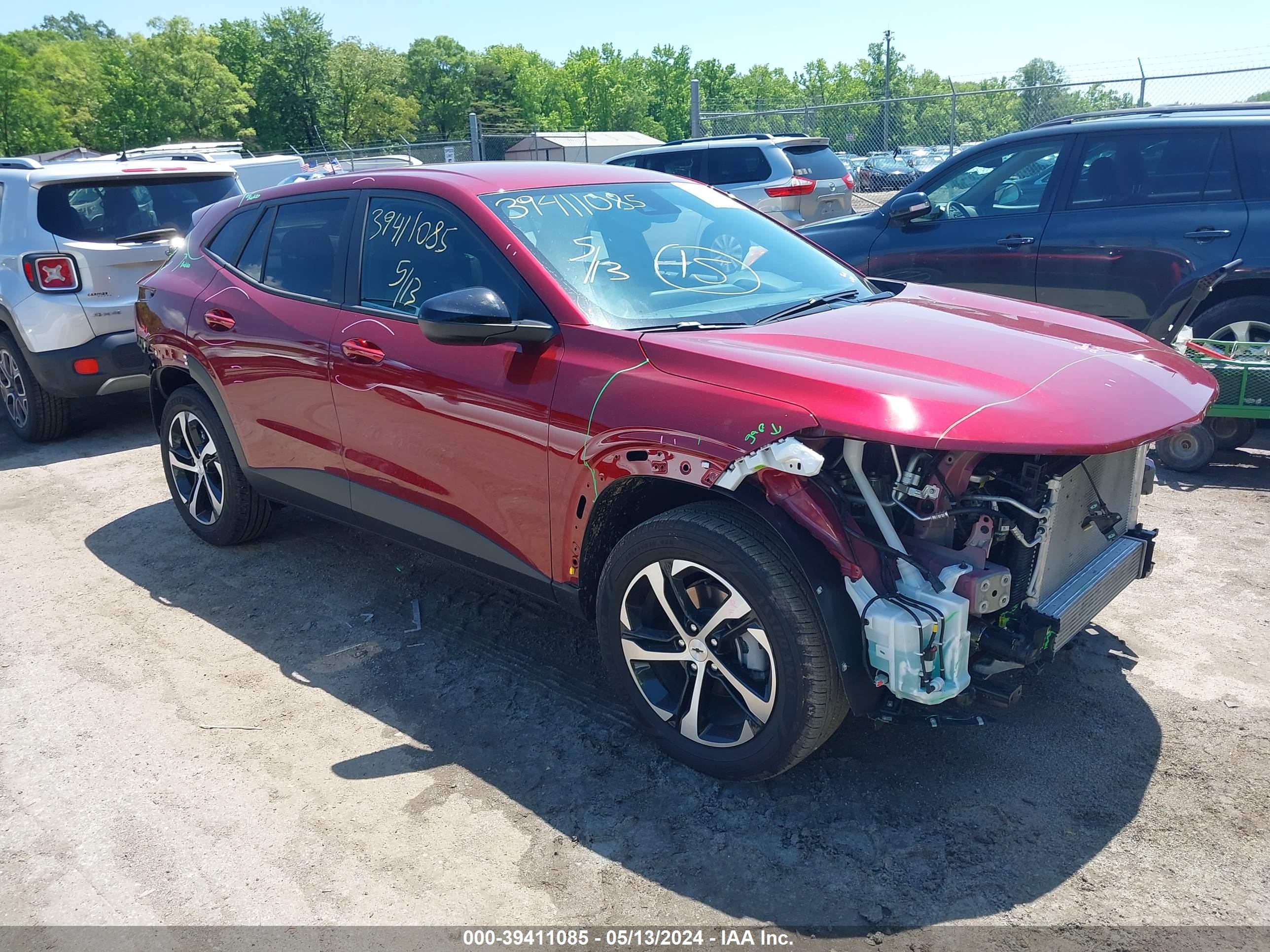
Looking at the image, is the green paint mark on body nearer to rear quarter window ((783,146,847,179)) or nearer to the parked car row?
the parked car row

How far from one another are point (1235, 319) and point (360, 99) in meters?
A: 77.0

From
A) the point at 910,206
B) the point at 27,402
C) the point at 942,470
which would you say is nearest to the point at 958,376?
the point at 942,470

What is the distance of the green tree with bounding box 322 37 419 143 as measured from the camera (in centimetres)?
7375

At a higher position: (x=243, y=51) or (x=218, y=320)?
(x=243, y=51)

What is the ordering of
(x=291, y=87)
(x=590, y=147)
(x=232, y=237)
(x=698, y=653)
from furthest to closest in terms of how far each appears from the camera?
(x=291, y=87) → (x=590, y=147) → (x=232, y=237) → (x=698, y=653)

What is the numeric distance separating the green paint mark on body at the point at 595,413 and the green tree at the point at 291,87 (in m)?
76.1

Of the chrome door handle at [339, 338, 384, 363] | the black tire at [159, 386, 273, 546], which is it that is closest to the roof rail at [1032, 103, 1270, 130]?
the chrome door handle at [339, 338, 384, 363]

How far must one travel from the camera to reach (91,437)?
765 centimetres

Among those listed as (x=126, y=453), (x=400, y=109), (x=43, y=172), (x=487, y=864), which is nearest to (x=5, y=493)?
(x=126, y=453)

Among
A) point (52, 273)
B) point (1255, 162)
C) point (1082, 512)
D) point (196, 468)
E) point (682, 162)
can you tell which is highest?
point (682, 162)

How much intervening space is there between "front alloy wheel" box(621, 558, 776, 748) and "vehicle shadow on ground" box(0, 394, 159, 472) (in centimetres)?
559

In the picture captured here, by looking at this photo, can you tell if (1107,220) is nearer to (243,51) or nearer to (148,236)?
(148,236)

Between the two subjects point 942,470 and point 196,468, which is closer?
point 942,470

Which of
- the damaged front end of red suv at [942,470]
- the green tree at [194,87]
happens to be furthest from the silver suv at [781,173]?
the green tree at [194,87]
